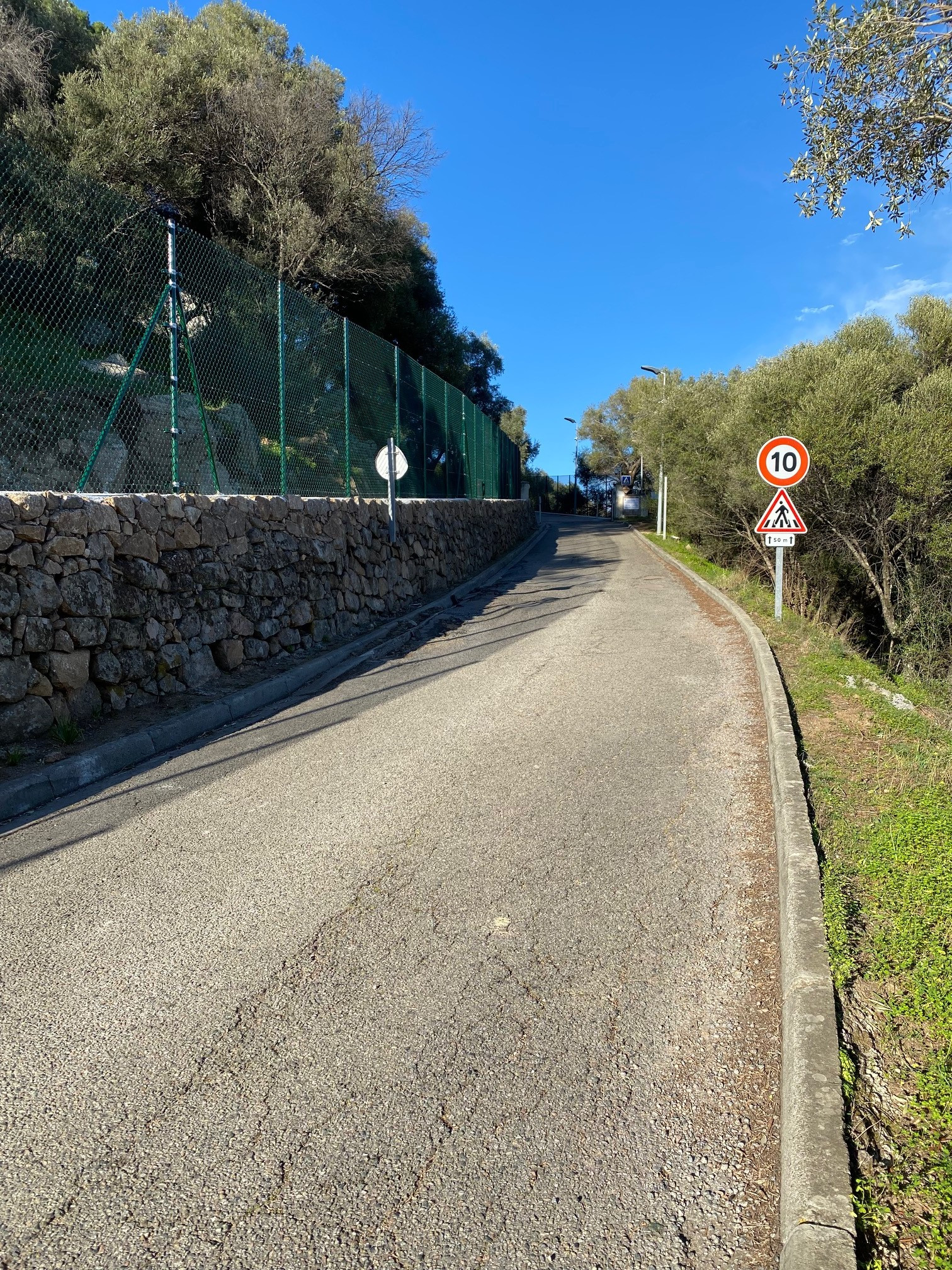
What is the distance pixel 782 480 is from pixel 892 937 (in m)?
7.76

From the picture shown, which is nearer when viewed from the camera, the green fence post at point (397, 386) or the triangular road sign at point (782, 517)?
the triangular road sign at point (782, 517)

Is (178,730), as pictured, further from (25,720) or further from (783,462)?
(783,462)

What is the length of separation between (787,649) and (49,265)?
7.81 meters

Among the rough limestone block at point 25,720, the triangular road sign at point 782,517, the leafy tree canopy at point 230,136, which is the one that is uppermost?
the leafy tree canopy at point 230,136

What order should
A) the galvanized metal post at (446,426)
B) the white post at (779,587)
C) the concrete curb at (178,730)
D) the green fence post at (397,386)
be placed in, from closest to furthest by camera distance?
the concrete curb at (178,730) < the white post at (779,587) < the green fence post at (397,386) < the galvanized metal post at (446,426)

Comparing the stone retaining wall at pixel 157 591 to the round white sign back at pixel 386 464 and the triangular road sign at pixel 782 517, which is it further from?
the triangular road sign at pixel 782 517

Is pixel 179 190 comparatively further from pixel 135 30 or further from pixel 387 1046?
pixel 387 1046

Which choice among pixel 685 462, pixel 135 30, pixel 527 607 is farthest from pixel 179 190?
pixel 685 462

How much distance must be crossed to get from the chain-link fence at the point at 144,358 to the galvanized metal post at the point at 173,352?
1cm

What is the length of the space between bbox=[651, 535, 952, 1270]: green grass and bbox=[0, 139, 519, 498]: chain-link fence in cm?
601

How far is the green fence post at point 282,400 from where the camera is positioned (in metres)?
9.66

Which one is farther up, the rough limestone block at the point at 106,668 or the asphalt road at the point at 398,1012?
the rough limestone block at the point at 106,668

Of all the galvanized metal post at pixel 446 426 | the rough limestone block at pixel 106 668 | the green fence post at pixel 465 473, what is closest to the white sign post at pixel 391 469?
the galvanized metal post at pixel 446 426

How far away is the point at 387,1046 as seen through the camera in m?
2.86
